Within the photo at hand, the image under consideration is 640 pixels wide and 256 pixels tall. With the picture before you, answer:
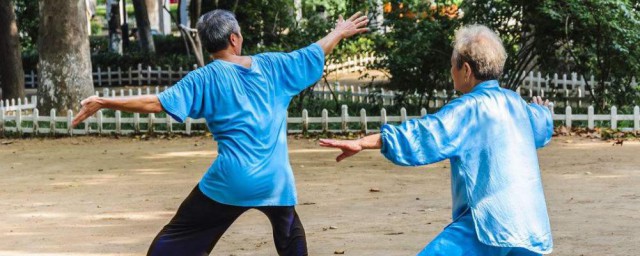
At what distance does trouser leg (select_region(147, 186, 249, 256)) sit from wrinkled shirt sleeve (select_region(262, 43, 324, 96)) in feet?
2.40

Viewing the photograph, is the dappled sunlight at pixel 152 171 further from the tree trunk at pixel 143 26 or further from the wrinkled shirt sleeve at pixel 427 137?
the tree trunk at pixel 143 26

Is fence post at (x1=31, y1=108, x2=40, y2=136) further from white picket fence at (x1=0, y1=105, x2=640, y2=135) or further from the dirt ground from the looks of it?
the dirt ground

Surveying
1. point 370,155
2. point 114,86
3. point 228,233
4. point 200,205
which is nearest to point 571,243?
point 228,233

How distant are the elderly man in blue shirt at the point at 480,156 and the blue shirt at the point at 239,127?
1.33 metres

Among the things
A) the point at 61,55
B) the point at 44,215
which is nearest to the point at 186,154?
the point at 44,215

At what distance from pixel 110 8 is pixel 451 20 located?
1740 cm

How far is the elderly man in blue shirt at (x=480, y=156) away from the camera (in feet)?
15.2

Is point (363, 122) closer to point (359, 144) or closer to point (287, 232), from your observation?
point (287, 232)

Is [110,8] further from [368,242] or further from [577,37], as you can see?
[368,242]

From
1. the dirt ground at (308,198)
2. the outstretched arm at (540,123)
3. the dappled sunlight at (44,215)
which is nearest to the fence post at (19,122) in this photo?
the dirt ground at (308,198)

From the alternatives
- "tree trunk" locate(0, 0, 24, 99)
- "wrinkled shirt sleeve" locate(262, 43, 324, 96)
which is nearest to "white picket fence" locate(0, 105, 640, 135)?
"tree trunk" locate(0, 0, 24, 99)

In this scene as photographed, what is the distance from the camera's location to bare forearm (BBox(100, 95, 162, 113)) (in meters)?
5.62

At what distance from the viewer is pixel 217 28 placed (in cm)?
591

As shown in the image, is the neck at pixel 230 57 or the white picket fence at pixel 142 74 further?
the white picket fence at pixel 142 74
